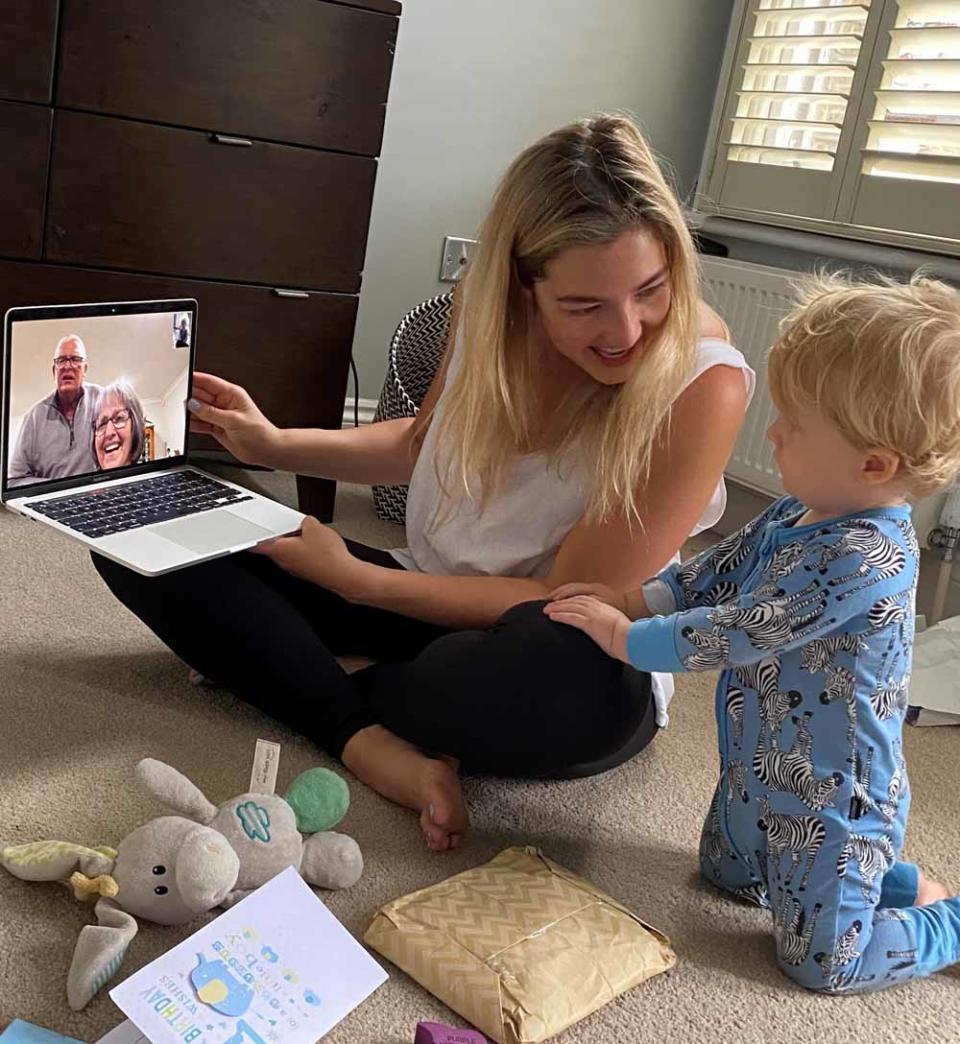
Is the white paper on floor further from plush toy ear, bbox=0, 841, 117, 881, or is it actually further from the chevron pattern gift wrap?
plush toy ear, bbox=0, 841, 117, 881

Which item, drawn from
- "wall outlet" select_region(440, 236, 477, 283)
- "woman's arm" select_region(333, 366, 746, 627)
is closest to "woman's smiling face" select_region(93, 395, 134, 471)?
"woman's arm" select_region(333, 366, 746, 627)

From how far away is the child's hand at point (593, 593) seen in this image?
1.23 meters

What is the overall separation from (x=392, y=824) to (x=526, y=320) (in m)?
0.56

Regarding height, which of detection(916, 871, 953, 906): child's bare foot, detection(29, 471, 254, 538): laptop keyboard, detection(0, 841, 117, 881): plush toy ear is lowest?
detection(0, 841, 117, 881): plush toy ear

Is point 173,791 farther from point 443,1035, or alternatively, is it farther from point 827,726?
point 827,726

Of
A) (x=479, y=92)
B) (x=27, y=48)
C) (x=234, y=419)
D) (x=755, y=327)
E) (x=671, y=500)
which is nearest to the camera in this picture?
(x=671, y=500)

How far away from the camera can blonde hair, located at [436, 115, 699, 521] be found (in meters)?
1.18

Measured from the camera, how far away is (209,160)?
1.99 m

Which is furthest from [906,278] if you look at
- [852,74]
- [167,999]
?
[167,999]

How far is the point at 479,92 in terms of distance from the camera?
262 centimetres

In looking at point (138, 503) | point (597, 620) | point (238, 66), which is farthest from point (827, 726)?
point (238, 66)

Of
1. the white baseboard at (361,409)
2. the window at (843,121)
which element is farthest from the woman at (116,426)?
the window at (843,121)

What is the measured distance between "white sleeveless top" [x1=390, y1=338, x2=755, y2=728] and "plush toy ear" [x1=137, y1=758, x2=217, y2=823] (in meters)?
0.43

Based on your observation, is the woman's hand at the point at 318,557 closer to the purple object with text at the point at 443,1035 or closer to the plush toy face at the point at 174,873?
the plush toy face at the point at 174,873
